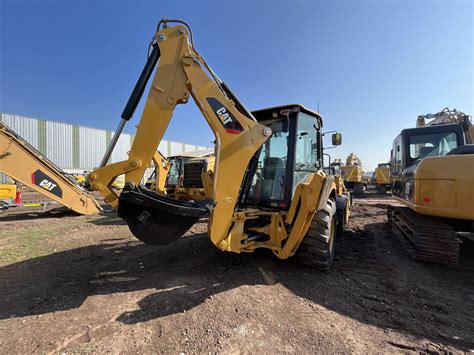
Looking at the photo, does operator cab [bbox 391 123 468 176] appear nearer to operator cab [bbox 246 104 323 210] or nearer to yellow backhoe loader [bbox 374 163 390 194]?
operator cab [bbox 246 104 323 210]

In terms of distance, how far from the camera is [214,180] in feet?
10.1

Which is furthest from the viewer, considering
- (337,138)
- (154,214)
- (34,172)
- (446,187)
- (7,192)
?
(7,192)

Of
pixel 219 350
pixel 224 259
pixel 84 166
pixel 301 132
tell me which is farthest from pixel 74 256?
pixel 84 166

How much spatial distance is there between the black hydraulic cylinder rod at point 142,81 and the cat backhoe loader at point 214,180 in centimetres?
1

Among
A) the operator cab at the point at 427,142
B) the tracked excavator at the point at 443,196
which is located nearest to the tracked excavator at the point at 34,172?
Answer: the tracked excavator at the point at 443,196

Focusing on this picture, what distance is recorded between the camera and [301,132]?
402cm

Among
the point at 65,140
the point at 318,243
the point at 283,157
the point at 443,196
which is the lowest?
the point at 318,243

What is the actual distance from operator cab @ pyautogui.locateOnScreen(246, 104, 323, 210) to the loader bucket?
1454mm

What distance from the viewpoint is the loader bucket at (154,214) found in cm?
257

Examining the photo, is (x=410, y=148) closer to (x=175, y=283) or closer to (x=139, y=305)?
(x=175, y=283)

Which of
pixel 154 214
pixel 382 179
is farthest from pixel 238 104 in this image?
pixel 382 179

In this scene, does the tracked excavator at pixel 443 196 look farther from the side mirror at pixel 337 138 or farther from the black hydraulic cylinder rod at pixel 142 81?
the black hydraulic cylinder rod at pixel 142 81

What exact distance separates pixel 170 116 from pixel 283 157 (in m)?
1.91

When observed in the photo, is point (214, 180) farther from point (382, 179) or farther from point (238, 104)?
point (382, 179)
